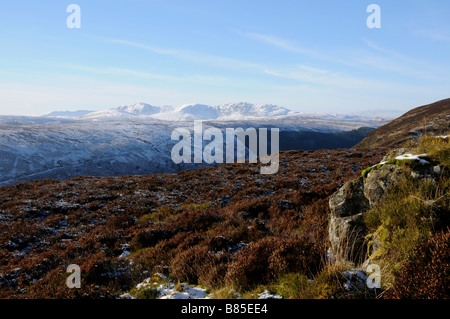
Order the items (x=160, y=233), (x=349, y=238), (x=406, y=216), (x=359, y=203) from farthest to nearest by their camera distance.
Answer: (x=160, y=233) < (x=359, y=203) < (x=349, y=238) < (x=406, y=216)

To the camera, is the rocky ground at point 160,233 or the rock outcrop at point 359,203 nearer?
the rock outcrop at point 359,203

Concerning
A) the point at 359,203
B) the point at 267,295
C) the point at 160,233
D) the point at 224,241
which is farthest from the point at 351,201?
the point at 160,233

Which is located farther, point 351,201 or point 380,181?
point 351,201

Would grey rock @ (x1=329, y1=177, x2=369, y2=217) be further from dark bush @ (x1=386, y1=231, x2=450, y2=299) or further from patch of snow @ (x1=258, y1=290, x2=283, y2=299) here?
patch of snow @ (x1=258, y1=290, x2=283, y2=299)

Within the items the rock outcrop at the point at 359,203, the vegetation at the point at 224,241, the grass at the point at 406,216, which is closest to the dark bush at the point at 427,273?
the vegetation at the point at 224,241

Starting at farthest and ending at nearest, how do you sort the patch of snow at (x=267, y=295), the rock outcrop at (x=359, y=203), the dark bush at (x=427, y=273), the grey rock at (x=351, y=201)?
the grey rock at (x=351, y=201)
the rock outcrop at (x=359, y=203)
the patch of snow at (x=267, y=295)
the dark bush at (x=427, y=273)

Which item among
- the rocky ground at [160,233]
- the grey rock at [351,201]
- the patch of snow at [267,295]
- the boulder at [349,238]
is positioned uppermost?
the grey rock at [351,201]

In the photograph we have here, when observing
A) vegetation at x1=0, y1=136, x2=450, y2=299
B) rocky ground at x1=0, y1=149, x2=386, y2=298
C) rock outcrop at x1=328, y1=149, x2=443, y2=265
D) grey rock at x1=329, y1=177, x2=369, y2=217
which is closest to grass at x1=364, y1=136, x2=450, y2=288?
vegetation at x1=0, y1=136, x2=450, y2=299

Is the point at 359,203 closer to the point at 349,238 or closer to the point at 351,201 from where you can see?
the point at 351,201

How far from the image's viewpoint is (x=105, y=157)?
61938 mm

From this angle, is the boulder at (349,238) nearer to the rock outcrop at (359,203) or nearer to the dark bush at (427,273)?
the rock outcrop at (359,203)
